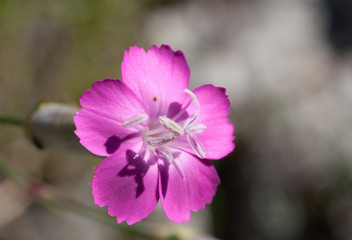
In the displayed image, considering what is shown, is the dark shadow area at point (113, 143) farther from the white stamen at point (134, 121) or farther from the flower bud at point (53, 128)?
the flower bud at point (53, 128)

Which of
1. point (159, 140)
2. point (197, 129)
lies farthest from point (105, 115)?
point (197, 129)

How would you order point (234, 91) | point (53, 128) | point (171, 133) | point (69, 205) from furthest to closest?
point (234, 91) < point (69, 205) < point (53, 128) < point (171, 133)

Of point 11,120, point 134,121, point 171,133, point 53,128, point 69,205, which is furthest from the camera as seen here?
point 69,205

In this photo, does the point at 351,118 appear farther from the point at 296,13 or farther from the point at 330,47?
Answer: the point at 296,13

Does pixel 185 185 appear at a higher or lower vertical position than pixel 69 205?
higher

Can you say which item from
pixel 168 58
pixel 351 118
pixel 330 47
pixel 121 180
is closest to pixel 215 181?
pixel 121 180

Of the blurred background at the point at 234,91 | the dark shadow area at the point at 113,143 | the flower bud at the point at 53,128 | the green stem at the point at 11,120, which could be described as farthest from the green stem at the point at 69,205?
the dark shadow area at the point at 113,143

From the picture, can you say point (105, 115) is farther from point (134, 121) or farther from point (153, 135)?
point (153, 135)
